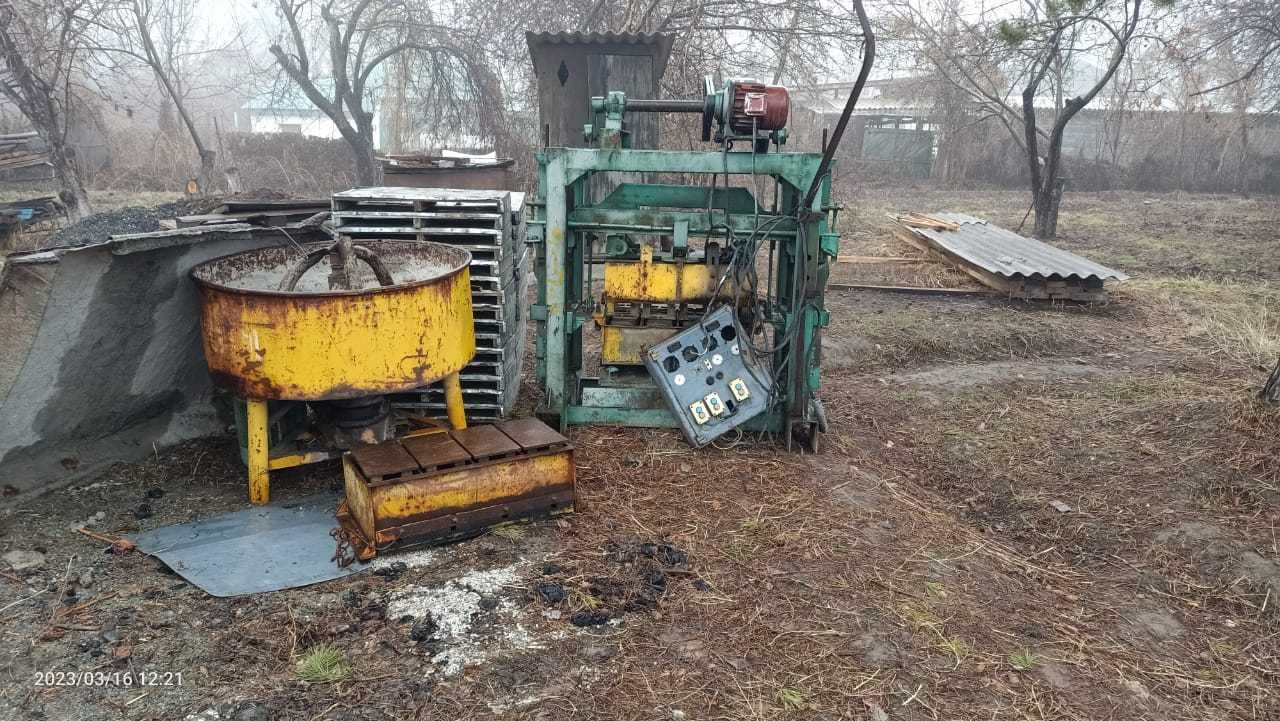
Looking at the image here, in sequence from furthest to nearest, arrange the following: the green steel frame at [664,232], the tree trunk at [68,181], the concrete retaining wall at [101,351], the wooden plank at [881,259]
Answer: the tree trunk at [68,181] → the wooden plank at [881,259] → the green steel frame at [664,232] → the concrete retaining wall at [101,351]

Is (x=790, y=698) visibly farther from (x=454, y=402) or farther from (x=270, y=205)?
(x=270, y=205)

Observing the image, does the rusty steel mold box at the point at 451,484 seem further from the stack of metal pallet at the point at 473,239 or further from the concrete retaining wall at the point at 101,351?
the concrete retaining wall at the point at 101,351

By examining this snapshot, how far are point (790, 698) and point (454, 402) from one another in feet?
7.67

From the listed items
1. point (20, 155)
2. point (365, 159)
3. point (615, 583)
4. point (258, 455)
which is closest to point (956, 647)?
point (615, 583)

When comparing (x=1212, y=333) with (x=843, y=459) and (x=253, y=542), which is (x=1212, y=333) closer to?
(x=843, y=459)

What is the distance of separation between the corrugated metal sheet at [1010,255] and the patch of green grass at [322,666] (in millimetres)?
7994

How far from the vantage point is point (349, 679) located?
107 inches

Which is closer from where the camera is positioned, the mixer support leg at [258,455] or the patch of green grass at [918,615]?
the patch of green grass at [918,615]

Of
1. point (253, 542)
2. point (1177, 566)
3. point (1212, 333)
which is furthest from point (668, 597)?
point (1212, 333)

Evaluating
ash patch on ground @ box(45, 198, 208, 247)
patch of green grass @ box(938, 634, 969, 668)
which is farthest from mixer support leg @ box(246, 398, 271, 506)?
ash patch on ground @ box(45, 198, 208, 247)

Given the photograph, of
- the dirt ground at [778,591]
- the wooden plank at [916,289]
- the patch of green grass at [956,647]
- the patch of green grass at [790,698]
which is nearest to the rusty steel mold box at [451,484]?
the dirt ground at [778,591]

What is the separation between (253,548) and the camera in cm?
351

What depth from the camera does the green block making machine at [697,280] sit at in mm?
4527

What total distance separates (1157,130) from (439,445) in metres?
24.2
